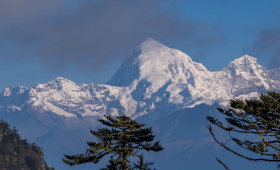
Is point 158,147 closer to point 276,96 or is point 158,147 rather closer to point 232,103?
point 232,103

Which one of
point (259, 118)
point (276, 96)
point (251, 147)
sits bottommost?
point (251, 147)

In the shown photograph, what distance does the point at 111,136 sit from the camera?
30047mm

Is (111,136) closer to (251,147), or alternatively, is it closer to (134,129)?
(134,129)

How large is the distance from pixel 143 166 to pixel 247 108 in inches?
526

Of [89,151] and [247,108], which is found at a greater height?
[247,108]

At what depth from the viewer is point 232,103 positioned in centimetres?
2414

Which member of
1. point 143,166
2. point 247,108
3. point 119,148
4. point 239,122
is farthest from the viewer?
point 143,166

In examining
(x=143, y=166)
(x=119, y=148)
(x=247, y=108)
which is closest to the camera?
(x=247, y=108)

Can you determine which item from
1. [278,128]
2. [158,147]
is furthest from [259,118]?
[158,147]

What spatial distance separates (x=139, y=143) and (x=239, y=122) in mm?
10106

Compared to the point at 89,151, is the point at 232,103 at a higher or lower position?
higher

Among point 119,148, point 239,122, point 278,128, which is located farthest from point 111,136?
point 278,128

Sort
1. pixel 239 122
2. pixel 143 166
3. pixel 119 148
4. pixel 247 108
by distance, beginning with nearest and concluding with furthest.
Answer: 1. pixel 247 108
2. pixel 239 122
3. pixel 119 148
4. pixel 143 166

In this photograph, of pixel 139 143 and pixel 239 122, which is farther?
pixel 139 143
